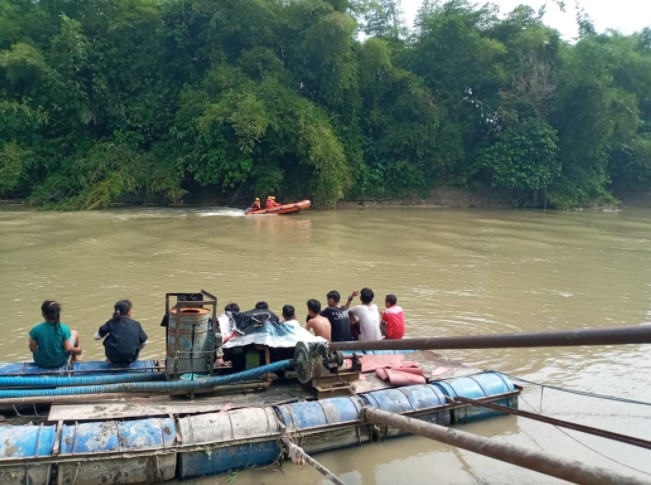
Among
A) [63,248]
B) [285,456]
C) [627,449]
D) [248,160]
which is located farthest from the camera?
[248,160]

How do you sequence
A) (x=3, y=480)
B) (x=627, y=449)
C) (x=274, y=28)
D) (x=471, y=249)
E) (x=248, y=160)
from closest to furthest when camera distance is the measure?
(x=3, y=480) < (x=627, y=449) < (x=471, y=249) < (x=248, y=160) < (x=274, y=28)

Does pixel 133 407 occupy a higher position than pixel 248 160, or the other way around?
pixel 248 160

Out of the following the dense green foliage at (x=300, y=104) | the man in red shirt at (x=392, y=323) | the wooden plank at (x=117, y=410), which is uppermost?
the dense green foliage at (x=300, y=104)

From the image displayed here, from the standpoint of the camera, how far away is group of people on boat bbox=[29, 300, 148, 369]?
18.6 ft

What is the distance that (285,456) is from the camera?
504 centimetres

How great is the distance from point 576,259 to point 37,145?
24.6 meters

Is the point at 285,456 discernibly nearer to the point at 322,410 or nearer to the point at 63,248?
the point at 322,410

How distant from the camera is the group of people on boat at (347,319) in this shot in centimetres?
643

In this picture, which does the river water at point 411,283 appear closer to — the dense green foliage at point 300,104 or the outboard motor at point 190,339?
the outboard motor at point 190,339

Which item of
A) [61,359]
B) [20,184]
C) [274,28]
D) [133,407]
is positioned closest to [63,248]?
[61,359]

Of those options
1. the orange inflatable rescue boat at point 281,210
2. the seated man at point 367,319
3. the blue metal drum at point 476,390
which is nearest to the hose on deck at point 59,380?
the seated man at point 367,319

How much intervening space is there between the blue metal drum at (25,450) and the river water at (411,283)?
1225 millimetres

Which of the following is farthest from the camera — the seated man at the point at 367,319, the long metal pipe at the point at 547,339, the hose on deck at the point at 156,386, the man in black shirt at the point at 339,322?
the seated man at the point at 367,319

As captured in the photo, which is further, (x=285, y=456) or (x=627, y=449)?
(x=627, y=449)
